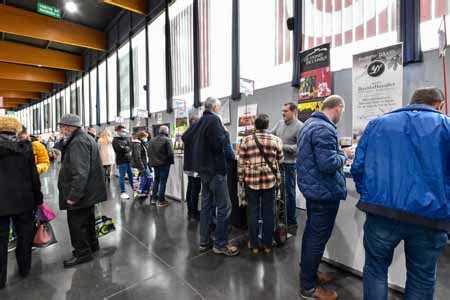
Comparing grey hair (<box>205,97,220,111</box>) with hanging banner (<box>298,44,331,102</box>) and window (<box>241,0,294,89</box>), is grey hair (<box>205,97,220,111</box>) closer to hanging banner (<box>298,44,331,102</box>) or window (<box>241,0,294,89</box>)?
hanging banner (<box>298,44,331,102</box>)

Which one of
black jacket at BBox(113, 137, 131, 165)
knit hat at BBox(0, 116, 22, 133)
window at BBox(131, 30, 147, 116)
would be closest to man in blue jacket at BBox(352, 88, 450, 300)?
knit hat at BBox(0, 116, 22, 133)

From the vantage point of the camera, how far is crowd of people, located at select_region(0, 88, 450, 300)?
1123 millimetres

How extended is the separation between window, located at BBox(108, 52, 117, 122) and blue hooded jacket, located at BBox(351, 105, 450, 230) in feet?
29.9

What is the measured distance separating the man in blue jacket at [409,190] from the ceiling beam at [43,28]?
8.77 m

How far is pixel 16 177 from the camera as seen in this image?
6.41ft

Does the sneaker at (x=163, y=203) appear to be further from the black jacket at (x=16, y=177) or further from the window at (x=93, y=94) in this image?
the window at (x=93, y=94)

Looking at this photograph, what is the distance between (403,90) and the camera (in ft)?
8.74

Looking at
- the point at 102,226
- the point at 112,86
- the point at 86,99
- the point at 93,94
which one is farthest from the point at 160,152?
the point at 86,99

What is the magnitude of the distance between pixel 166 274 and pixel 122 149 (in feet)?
10.4

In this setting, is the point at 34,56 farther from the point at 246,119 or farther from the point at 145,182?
the point at 246,119

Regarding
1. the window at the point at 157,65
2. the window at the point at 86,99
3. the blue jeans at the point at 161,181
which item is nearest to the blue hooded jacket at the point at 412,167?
the blue jeans at the point at 161,181

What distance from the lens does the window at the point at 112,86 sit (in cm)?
881

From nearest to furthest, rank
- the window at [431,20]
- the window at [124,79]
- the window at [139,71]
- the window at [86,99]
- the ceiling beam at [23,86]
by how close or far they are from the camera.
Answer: the window at [431,20] < the window at [139,71] < the window at [124,79] < the window at [86,99] < the ceiling beam at [23,86]

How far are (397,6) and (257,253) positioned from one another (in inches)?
121
